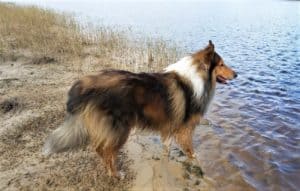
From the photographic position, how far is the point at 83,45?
11.5 m

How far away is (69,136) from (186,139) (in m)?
1.73

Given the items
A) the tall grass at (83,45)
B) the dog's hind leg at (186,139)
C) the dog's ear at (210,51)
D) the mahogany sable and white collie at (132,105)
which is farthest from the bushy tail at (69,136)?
the tall grass at (83,45)

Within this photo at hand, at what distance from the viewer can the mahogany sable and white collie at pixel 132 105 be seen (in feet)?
12.0

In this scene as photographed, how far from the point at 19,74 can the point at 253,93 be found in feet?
19.1

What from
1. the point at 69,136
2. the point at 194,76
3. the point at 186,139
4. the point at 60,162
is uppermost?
the point at 194,76

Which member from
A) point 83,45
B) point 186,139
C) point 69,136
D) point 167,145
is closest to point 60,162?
point 69,136

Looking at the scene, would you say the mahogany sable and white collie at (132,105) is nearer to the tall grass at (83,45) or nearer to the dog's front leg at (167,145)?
the dog's front leg at (167,145)

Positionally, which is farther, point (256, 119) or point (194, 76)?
point (256, 119)

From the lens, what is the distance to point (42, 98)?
6.27 meters

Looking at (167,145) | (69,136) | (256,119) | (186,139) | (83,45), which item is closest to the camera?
(69,136)

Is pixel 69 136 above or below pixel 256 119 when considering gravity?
above

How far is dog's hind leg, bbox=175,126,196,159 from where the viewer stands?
452 cm

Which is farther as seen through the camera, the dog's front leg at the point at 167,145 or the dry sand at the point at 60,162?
the dog's front leg at the point at 167,145

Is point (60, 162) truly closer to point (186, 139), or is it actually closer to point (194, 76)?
point (186, 139)
